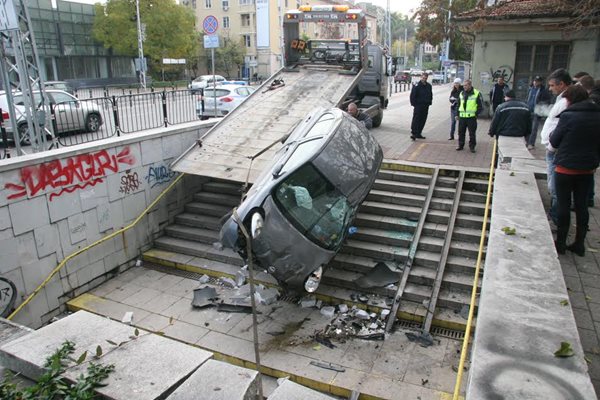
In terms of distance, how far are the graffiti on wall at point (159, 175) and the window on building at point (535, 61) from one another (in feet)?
41.7

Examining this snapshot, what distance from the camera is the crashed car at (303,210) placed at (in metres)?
6.14

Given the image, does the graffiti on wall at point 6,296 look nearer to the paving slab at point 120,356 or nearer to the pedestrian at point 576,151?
the paving slab at point 120,356

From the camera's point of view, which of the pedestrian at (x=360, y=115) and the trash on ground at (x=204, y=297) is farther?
the pedestrian at (x=360, y=115)

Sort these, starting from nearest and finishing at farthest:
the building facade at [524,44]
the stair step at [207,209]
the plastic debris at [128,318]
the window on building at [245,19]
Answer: the plastic debris at [128,318], the stair step at [207,209], the building facade at [524,44], the window on building at [245,19]

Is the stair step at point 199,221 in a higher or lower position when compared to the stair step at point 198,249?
higher

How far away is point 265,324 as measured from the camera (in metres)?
6.61

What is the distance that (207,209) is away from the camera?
9.45m

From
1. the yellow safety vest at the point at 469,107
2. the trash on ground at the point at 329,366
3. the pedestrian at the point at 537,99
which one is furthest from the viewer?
the pedestrian at the point at 537,99

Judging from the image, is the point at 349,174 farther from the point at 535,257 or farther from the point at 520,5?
the point at 520,5

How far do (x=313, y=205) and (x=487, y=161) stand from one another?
540 centimetres

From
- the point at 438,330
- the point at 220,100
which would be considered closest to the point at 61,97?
the point at 220,100

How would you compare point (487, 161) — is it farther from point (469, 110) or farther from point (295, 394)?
point (295, 394)

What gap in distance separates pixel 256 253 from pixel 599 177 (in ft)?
24.9

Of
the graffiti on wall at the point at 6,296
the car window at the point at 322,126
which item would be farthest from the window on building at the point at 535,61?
the graffiti on wall at the point at 6,296
